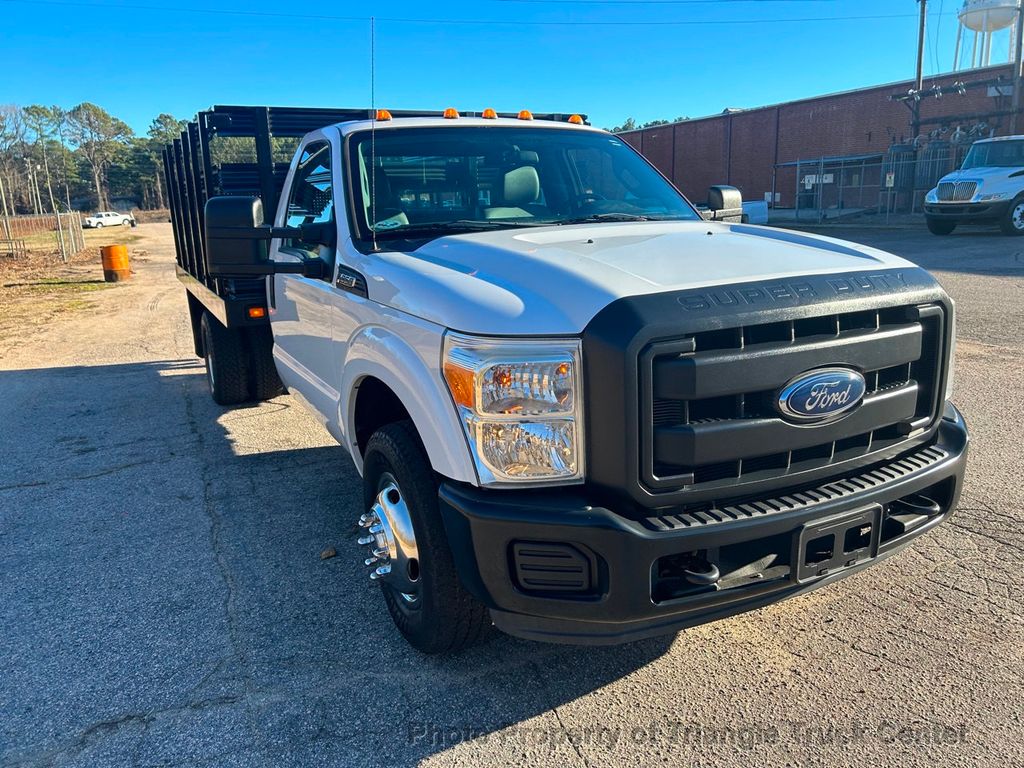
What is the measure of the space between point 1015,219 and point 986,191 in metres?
0.97

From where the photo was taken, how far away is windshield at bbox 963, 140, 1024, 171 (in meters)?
19.5

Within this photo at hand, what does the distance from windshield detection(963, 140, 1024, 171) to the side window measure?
20521 mm

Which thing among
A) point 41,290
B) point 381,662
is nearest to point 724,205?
point 381,662

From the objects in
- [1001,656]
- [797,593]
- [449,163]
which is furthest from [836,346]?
[449,163]

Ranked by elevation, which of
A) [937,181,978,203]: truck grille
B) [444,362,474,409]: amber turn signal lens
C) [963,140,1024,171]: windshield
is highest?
[963,140,1024,171]: windshield

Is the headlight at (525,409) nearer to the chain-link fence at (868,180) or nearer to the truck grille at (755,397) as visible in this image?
the truck grille at (755,397)

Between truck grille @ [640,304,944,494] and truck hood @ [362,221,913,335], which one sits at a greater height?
truck hood @ [362,221,913,335]

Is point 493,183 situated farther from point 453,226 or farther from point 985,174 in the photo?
point 985,174

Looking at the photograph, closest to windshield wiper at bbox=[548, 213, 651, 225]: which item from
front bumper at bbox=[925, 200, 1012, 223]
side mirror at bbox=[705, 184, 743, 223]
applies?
side mirror at bbox=[705, 184, 743, 223]

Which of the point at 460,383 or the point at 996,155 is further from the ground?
the point at 996,155

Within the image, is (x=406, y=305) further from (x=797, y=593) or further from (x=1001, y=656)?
(x=1001, y=656)

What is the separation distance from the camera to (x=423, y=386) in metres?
2.64

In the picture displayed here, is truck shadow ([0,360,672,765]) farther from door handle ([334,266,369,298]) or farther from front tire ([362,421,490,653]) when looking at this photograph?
door handle ([334,266,369,298])

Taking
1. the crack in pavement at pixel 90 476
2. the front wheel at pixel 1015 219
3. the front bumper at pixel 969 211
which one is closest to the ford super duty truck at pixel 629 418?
the crack in pavement at pixel 90 476
